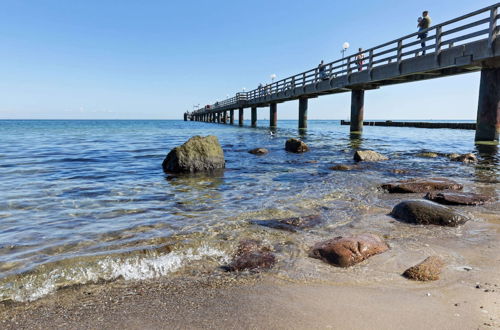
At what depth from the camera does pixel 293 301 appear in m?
2.39

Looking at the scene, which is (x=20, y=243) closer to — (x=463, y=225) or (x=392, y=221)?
(x=392, y=221)

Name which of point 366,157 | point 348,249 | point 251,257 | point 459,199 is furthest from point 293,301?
point 366,157

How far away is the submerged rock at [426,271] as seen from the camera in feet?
8.90

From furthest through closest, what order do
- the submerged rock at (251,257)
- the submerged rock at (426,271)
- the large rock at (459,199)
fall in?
the large rock at (459,199)
the submerged rock at (251,257)
the submerged rock at (426,271)

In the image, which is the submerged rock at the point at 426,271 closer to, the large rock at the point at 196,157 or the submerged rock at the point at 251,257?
the submerged rock at the point at 251,257

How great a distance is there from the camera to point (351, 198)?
18.5 ft

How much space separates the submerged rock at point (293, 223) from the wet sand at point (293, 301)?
1.03 meters

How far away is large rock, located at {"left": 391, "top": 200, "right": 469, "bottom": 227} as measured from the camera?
4.13 m

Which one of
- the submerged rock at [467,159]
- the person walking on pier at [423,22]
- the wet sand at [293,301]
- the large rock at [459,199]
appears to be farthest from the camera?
the person walking on pier at [423,22]

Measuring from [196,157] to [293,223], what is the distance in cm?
506

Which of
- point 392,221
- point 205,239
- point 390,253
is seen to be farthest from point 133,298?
point 392,221

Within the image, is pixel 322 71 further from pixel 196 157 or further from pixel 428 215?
pixel 428 215

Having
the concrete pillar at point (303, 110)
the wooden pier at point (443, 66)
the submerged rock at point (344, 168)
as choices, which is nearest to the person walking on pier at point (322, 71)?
the wooden pier at point (443, 66)

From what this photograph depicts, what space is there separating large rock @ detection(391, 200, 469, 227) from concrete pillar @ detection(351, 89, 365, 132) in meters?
18.3
